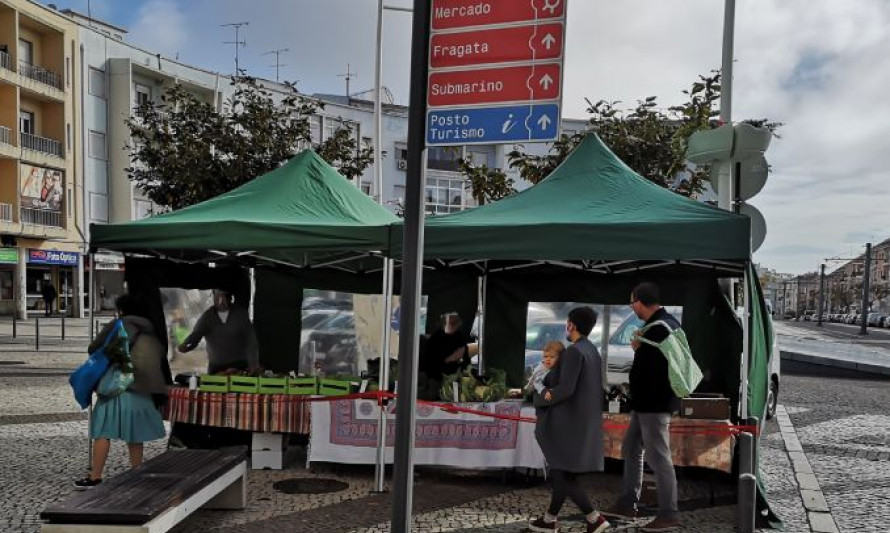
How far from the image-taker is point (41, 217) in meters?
36.4

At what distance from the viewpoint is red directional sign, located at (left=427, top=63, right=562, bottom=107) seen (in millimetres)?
3217

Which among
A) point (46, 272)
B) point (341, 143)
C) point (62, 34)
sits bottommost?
point (46, 272)

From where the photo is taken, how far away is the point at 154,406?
6.60 m

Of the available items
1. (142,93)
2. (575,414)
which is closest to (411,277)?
(575,414)

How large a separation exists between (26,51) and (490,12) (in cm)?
4009

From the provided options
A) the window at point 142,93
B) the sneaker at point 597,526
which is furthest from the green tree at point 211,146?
the window at point 142,93

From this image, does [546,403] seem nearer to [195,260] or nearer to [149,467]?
[149,467]

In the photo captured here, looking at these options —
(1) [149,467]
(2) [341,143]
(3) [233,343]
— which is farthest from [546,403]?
(2) [341,143]

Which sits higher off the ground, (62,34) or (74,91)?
(62,34)

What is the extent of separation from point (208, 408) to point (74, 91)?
36.4 meters

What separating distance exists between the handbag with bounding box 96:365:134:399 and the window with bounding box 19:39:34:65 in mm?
35784

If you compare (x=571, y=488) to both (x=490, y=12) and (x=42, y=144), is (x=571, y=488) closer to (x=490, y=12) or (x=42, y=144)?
(x=490, y=12)

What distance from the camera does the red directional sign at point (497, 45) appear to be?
322cm

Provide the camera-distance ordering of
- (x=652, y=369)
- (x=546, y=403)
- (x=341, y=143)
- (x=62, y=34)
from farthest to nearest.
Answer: (x=62, y=34)
(x=341, y=143)
(x=652, y=369)
(x=546, y=403)
